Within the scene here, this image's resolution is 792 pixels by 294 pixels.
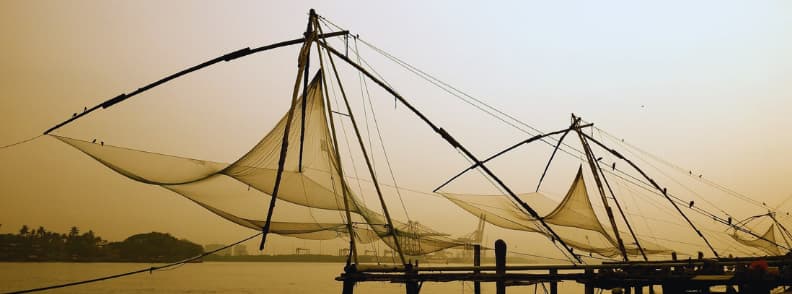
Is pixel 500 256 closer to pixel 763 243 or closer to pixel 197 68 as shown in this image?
pixel 197 68

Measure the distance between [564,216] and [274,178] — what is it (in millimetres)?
8075

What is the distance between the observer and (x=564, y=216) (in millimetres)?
15977

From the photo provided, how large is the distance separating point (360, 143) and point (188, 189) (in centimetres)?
312

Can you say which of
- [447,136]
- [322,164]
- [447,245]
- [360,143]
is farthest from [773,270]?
[447,245]

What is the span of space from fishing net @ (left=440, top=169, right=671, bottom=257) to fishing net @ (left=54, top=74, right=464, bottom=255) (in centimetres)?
511

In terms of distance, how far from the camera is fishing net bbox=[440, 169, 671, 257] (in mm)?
16047

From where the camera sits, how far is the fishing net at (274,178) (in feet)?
33.7

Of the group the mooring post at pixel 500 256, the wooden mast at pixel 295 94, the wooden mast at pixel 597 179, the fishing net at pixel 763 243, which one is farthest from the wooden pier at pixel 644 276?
the fishing net at pixel 763 243

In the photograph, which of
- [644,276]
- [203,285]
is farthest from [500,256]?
[203,285]

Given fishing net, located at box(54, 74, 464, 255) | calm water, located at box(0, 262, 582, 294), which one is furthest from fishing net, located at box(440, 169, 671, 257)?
calm water, located at box(0, 262, 582, 294)

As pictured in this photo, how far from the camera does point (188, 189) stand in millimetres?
10797

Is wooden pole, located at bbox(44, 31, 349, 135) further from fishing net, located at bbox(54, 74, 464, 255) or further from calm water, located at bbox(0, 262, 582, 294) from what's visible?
calm water, located at bbox(0, 262, 582, 294)

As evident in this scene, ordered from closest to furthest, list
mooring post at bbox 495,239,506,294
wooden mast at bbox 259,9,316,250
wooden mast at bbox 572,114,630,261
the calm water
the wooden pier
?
the wooden pier → wooden mast at bbox 259,9,316,250 → mooring post at bbox 495,239,506,294 → wooden mast at bbox 572,114,630,261 → the calm water

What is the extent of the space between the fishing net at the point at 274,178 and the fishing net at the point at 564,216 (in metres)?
5.11
